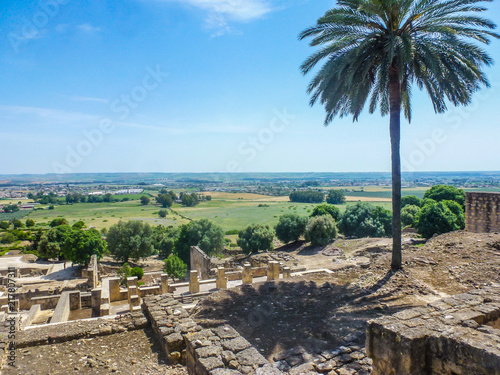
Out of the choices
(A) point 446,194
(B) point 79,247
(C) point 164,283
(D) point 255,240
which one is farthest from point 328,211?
(C) point 164,283

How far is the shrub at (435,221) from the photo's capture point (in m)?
25.5

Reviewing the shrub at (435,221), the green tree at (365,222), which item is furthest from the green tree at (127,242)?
the shrub at (435,221)

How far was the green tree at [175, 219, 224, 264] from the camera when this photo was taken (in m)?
31.9

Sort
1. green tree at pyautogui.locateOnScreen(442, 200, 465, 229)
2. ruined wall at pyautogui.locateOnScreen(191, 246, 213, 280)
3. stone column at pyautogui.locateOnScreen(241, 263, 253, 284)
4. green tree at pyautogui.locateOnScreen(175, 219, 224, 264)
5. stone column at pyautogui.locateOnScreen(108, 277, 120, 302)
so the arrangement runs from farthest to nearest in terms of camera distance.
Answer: green tree at pyautogui.locateOnScreen(175, 219, 224, 264), green tree at pyautogui.locateOnScreen(442, 200, 465, 229), ruined wall at pyautogui.locateOnScreen(191, 246, 213, 280), stone column at pyautogui.locateOnScreen(241, 263, 253, 284), stone column at pyautogui.locateOnScreen(108, 277, 120, 302)

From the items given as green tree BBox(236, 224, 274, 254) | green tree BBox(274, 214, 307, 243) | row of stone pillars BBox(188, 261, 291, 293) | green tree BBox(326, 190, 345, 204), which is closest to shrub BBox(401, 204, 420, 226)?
green tree BBox(274, 214, 307, 243)

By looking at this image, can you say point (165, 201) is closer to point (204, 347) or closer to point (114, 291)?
point (114, 291)

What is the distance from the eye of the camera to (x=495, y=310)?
5.46 m

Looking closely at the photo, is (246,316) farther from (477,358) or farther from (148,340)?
(477,358)

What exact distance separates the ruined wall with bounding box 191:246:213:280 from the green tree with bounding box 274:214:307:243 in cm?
1202

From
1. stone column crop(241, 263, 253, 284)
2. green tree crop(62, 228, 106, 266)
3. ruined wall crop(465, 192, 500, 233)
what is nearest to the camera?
stone column crop(241, 263, 253, 284)

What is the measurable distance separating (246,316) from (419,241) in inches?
852

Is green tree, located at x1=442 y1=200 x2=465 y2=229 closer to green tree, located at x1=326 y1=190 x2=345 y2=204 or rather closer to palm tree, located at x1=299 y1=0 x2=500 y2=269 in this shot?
palm tree, located at x1=299 y1=0 x2=500 y2=269

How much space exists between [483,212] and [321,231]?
1678cm

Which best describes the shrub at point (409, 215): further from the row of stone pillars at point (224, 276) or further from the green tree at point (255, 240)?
the row of stone pillars at point (224, 276)
